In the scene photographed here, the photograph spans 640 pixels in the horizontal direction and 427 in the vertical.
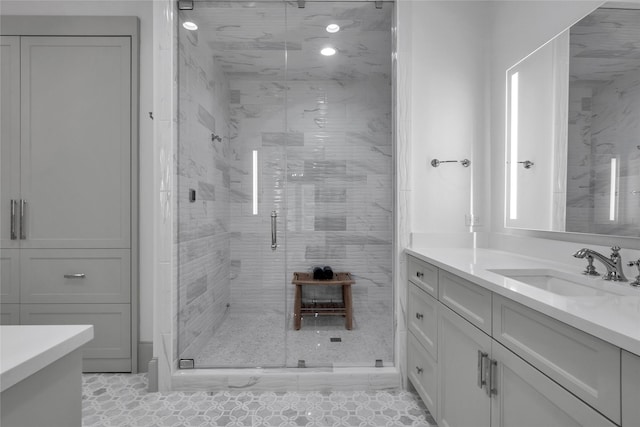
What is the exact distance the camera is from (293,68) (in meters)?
2.59

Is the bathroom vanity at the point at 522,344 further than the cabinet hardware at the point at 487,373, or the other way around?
the cabinet hardware at the point at 487,373

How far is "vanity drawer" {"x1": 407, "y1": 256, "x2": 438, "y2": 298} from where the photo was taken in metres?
1.67

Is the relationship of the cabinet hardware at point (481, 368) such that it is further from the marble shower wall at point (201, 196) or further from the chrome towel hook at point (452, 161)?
the marble shower wall at point (201, 196)

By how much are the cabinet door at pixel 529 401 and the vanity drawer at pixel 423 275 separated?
54cm

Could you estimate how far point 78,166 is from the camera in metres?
2.32

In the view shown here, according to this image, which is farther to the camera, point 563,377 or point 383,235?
point 383,235

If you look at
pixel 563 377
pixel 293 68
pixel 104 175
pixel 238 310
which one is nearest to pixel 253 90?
pixel 293 68

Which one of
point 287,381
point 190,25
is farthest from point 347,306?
point 190,25

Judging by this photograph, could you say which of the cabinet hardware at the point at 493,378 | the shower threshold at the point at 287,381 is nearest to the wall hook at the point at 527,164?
the cabinet hardware at the point at 493,378

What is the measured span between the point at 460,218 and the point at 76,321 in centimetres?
271

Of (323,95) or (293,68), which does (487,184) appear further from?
(293,68)

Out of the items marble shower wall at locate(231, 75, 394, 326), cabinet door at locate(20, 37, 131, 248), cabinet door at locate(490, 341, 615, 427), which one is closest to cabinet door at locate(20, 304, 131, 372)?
cabinet door at locate(20, 37, 131, 248)

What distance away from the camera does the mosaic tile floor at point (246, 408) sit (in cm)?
178

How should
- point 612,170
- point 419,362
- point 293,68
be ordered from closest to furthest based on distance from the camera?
point 612,170 → point 419,362 → point 293,68
